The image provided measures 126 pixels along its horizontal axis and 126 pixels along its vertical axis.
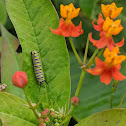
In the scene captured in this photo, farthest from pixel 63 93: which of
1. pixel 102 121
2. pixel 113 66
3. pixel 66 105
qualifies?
pixel 113 66

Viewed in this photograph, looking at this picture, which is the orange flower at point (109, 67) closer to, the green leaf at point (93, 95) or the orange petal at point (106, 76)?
the orange petal at point (106, 76)

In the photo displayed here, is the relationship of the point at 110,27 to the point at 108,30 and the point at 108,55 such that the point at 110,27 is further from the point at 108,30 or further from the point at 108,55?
the point at 108,55

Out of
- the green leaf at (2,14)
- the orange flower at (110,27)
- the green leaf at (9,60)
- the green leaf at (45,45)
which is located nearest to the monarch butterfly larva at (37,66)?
the green leaf at (45,45)

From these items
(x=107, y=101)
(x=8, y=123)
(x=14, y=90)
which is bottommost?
(x=107, y=101)

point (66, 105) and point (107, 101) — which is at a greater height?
point (66, 105)

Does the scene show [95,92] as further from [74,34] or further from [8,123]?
[8,123]

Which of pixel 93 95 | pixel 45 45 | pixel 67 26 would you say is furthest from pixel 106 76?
pixel 93 95

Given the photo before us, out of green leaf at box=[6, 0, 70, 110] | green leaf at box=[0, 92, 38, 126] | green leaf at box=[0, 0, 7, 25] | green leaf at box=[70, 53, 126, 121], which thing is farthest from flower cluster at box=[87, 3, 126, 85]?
green leaf at box=[0, 0, 7, 25]

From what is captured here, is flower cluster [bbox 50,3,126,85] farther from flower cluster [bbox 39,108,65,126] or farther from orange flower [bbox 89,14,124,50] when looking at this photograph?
flower cluster [bbox 39,108,65,126]
